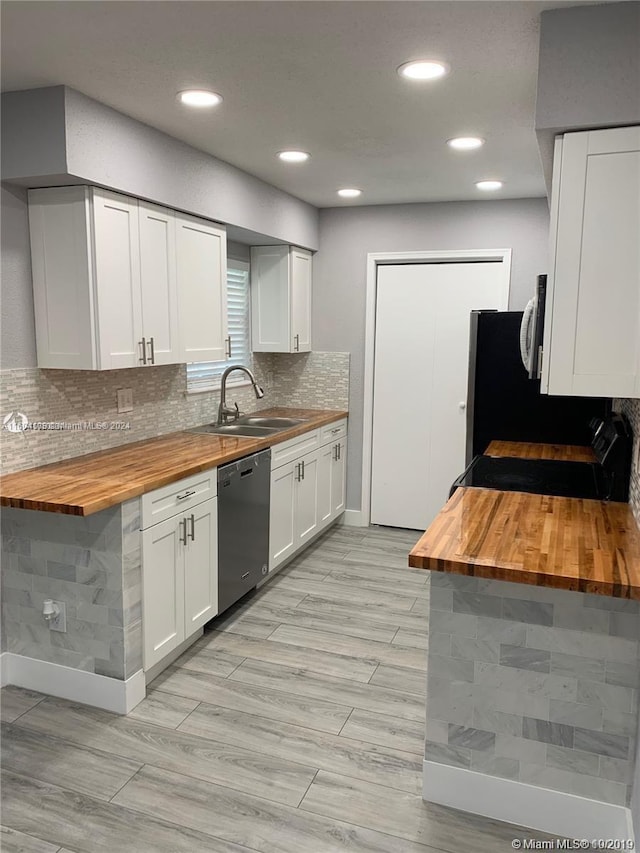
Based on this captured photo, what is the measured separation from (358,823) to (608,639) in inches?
37.6

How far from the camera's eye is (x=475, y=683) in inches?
76.1

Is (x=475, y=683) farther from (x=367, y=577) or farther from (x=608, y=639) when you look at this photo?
(x=367, y=577)

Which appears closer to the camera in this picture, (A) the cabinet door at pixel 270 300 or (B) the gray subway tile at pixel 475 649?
(B) the gray subway tile at pixel 475 649

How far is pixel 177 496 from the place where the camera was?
2.73 meters

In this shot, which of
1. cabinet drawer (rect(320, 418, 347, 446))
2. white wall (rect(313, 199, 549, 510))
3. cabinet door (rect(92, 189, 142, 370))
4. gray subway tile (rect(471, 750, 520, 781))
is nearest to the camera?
gray subway tile (rect(471, 750, 520, 781))

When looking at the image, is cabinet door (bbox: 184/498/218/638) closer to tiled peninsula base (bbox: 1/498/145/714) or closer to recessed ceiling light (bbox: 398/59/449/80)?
tiled peninsula base (bbox: 1/498/145/714)

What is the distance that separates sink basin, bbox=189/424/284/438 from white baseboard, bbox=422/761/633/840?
7.03 feet

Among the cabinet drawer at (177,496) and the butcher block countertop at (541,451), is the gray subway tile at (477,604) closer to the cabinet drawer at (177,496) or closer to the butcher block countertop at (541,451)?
the cabinet drawer at (177,496)

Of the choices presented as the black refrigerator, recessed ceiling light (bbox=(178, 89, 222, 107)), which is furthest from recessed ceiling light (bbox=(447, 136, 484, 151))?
recessed ceiling light (bbox=(178, 89, 222, 107))

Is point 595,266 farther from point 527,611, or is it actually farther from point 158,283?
point 158,283

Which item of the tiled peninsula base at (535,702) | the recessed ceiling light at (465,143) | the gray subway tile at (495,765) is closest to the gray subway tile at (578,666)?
the tiled peninsula base at (535,702)

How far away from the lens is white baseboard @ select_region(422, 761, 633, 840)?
185cm

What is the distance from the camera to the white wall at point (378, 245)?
436 cm

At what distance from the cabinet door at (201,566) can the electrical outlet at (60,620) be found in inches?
20.2
